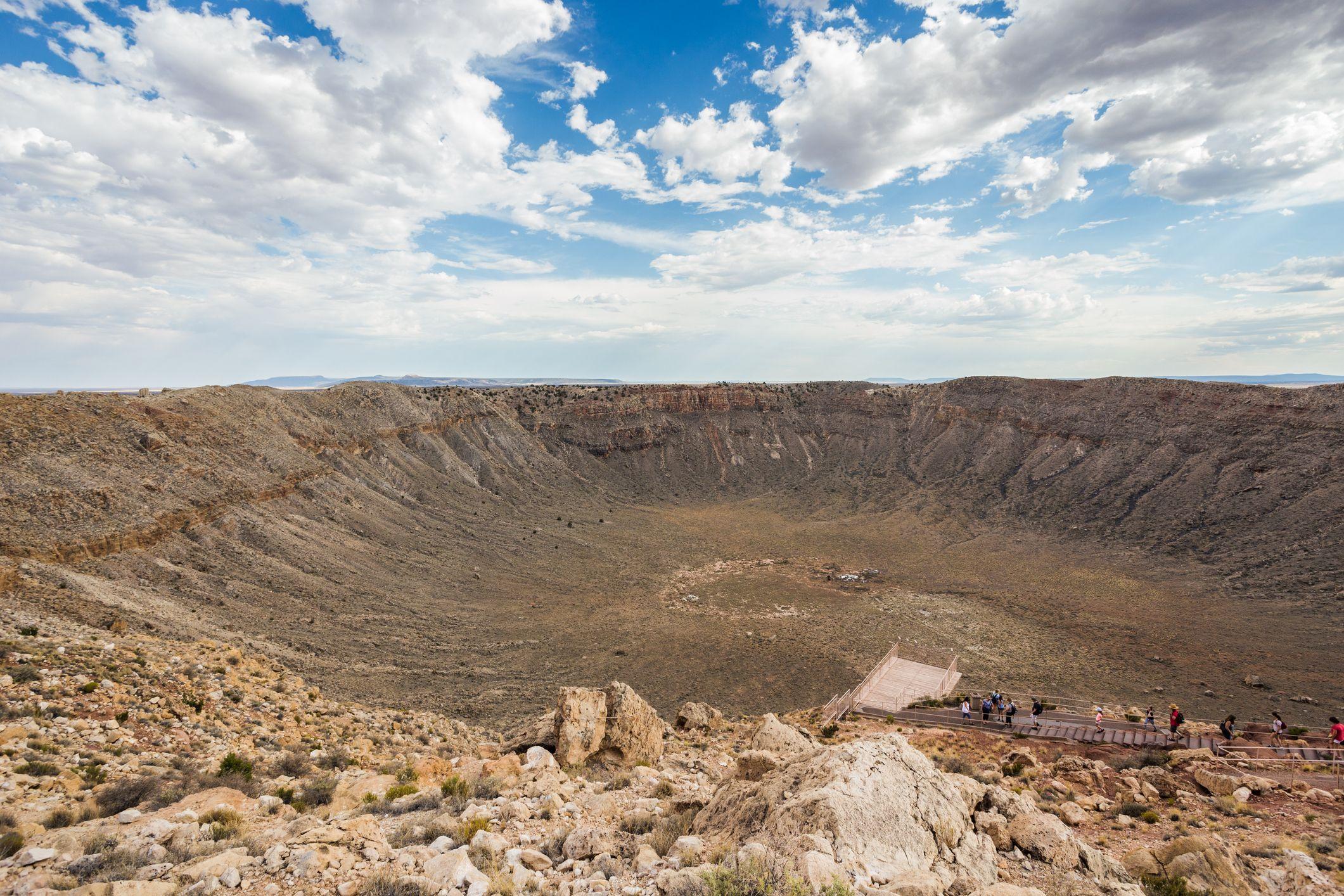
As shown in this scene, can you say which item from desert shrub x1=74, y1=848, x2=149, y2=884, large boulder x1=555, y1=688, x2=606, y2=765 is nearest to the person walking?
large boulder x1=555, y1=688, x2=606, y2=765

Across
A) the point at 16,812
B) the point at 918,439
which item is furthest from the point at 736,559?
the point at 16,812

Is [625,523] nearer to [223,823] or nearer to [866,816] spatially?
[223,823]

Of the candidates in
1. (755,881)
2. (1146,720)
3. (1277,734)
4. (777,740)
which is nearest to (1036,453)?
(1146,720)

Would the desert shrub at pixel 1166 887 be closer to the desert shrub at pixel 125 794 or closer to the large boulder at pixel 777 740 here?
the large boulder at pixel 777 740

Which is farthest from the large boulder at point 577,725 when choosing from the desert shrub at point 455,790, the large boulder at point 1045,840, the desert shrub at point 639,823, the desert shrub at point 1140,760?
the desert shrub at point 1140,760

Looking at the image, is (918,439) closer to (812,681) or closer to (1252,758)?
(812,681)

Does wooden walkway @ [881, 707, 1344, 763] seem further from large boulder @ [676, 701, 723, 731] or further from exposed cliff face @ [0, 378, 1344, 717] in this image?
large boulder @ [676, 701, 723, 731]
